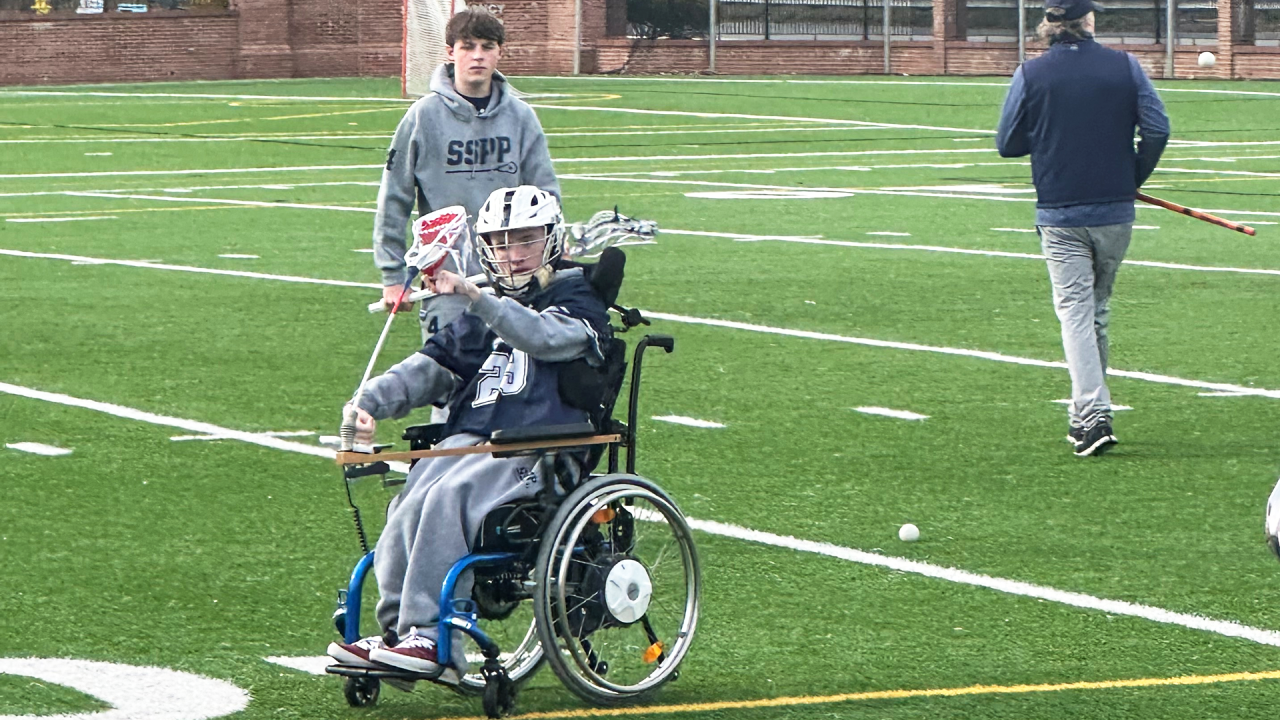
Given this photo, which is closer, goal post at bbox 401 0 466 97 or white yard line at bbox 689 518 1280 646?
white yard line at bbox 689 518 1280 646

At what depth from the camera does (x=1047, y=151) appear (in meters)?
10.0

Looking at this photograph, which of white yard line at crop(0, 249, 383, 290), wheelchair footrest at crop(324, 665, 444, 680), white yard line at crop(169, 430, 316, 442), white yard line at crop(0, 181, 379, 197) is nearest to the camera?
wheelchair footrest at crop(324, 665, 444, 680)

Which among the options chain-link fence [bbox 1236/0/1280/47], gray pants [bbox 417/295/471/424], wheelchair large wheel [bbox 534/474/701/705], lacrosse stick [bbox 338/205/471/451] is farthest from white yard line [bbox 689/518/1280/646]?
chain-link fence [bbox 1236/0/1280/47]

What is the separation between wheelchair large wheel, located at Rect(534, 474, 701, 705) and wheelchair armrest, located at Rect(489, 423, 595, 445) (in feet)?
0.45

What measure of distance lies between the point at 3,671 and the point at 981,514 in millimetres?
3777

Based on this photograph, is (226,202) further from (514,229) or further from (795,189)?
(514,229)

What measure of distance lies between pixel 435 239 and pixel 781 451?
445 centimetres

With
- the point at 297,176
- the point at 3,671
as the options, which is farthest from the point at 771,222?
the point at 3,671

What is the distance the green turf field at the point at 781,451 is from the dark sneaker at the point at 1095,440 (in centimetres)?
8

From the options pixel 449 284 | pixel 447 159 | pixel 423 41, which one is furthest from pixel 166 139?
pixel 449 284

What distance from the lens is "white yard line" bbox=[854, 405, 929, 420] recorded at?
10.7 meters

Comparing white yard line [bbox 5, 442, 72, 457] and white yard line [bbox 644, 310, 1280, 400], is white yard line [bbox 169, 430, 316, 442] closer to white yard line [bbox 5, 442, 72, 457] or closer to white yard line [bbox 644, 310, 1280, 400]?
white yard line [bbox 5, 442, 72, 457]

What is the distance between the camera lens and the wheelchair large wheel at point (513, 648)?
602 cm

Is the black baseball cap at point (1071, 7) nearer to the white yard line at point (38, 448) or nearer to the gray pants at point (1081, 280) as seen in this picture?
the gray pants at point (1081, 280)
